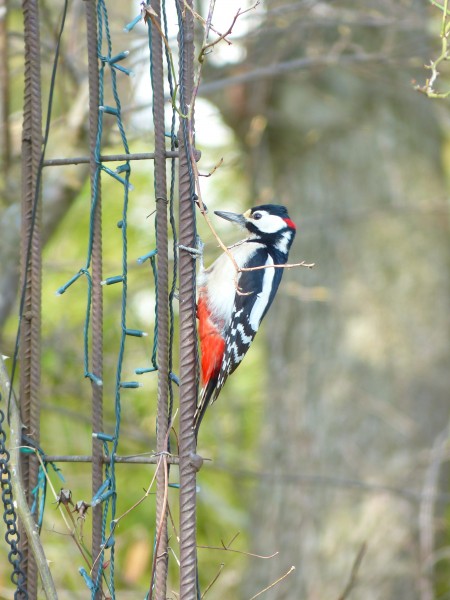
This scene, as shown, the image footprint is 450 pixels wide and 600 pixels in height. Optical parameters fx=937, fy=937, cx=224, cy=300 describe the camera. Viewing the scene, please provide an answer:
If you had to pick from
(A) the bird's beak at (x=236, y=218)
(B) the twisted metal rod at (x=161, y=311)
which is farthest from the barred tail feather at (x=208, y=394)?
(B) the twisted metal rod at (x=161, y=311)

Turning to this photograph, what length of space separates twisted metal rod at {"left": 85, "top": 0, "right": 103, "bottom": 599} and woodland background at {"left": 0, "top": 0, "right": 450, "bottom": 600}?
3004 millimetres

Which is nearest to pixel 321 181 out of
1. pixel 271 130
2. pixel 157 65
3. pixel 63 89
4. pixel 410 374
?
pixel 271 130

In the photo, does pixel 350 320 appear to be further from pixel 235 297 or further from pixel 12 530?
pixel 12 530

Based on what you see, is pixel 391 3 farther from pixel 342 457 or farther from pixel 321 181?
pixel 342 457

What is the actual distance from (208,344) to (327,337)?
2943mm

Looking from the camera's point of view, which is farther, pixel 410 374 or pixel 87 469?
pixel 87 469

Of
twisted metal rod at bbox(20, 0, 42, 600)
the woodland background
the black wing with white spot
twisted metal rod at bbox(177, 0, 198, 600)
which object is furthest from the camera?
the woodland background

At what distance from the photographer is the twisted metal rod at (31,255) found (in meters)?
2.24

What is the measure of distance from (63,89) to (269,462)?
281 cm

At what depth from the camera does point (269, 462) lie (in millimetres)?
6145

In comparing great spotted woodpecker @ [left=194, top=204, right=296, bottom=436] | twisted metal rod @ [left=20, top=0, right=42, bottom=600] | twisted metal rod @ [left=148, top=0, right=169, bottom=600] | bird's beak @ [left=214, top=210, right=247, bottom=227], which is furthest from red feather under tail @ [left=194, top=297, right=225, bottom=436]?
twisted metal rod @ [left=148, top=0, right=169, bottom=600]

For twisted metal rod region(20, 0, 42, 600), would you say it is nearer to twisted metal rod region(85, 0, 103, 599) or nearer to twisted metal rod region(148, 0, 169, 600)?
twisted metal rod region(85, 0, 103, 599)

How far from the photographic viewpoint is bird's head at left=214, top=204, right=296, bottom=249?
11.6 ft

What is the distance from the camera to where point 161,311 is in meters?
2.06
